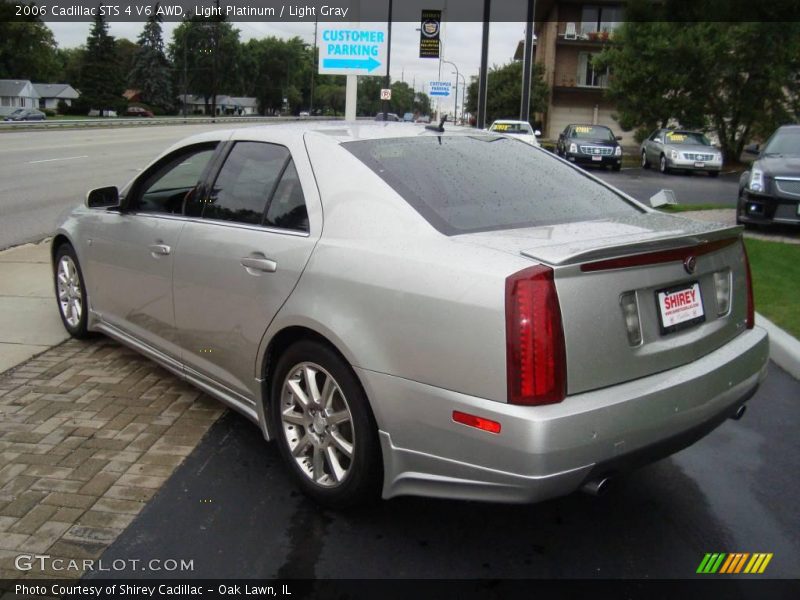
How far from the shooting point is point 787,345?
568 cm

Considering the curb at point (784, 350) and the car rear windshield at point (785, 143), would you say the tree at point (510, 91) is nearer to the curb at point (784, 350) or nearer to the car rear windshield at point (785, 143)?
the car rear windshield at point (785, 143)

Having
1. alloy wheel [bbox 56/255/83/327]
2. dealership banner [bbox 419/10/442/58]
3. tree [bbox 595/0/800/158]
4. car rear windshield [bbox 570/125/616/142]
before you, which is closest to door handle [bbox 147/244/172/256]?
alloy wheel [bbox 56/255/83/327]

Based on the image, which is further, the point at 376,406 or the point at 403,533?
the point at 403,533

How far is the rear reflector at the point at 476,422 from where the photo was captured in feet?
8.71

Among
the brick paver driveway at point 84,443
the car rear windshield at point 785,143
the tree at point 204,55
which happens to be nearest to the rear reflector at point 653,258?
the brick paver driveway at point 84,443

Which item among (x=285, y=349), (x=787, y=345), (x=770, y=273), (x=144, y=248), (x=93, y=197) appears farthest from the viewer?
(x=770, y=273)

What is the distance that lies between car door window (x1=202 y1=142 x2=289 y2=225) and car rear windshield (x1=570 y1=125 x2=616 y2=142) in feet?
79.2

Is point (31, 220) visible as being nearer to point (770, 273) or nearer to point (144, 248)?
point (144, 248)

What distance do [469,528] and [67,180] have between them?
1553cm

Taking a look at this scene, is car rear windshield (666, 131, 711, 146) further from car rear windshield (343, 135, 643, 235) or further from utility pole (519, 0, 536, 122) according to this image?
car rear windshield (343, 135, 643, 235)

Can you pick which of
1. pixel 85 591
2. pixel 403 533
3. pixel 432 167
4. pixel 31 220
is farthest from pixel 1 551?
pixel 31 220

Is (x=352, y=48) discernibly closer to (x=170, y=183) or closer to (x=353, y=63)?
(x=353, y=63)

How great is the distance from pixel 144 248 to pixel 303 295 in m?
1.66

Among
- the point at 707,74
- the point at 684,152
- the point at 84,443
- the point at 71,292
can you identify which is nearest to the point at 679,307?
the point at 84,443
